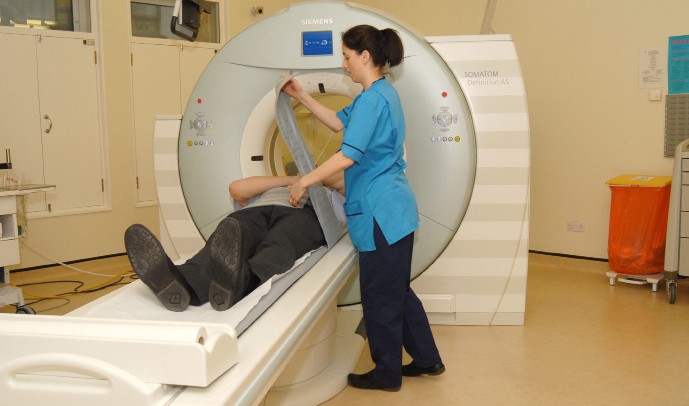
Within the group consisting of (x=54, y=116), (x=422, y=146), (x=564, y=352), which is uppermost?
(x=54, y=116)

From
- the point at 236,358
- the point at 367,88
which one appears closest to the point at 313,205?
the point at 367,88

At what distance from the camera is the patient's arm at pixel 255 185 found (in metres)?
2.31

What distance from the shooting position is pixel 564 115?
396cm

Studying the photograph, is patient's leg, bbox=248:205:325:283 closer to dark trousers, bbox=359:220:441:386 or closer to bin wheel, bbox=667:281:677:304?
dark trousers, bbox=359:220:441:386

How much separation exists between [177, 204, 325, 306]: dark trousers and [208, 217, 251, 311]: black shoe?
3cm

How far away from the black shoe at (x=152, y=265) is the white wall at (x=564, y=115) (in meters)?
2.60

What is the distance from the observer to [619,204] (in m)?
3.51

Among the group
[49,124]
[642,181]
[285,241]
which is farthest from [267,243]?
[49,124]

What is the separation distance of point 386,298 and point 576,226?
2272 mm

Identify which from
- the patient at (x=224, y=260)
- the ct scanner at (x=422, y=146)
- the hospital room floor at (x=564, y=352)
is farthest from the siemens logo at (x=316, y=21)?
the hospital room floor at (x=564, y=352)

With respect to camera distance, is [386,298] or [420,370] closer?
[386,298]

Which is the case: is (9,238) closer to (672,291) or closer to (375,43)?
(375,43)

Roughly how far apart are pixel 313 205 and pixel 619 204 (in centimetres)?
209

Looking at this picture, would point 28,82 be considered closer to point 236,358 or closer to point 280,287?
point 280,287
